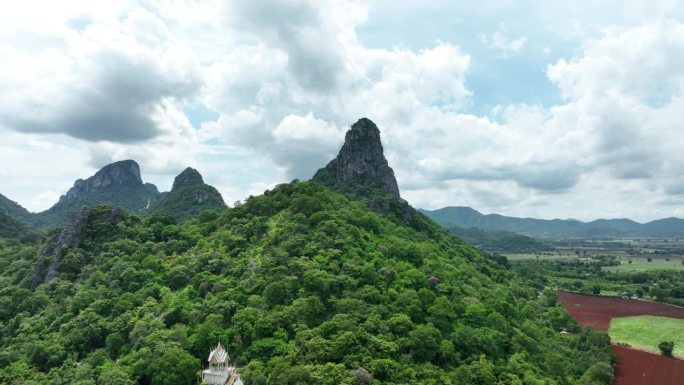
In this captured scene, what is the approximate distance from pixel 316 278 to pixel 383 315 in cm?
841

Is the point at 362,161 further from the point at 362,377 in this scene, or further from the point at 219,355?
the point at 362,377

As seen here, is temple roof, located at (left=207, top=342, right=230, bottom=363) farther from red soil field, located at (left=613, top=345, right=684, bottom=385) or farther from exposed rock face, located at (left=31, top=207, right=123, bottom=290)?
red soil field, located at (left=613, top=345, right=684, bottom=385)

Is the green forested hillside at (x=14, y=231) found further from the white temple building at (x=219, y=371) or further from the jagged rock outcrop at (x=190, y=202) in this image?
the white temple building at (x=219, y=371)

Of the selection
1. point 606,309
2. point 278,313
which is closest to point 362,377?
point 278,313

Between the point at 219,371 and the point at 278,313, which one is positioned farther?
the point at 278,313

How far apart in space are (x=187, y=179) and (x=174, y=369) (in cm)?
14749

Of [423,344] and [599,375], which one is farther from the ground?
[423,344]

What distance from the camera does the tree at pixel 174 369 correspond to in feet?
126

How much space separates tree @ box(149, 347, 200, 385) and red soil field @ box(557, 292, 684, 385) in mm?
47395

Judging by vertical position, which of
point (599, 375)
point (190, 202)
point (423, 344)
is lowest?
point (599, 375)

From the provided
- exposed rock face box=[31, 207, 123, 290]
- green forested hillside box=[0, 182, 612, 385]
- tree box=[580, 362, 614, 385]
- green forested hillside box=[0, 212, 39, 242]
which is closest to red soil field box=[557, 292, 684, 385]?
tree box=[580, 362, 614, 385]

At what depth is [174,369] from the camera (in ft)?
127

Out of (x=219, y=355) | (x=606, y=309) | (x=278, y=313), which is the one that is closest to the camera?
(x=219, y=355)

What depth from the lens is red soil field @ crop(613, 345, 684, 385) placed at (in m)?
52.7
